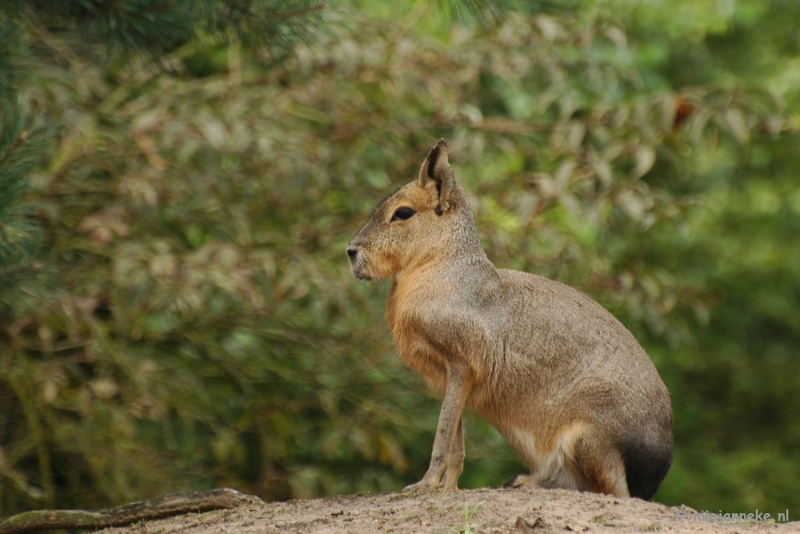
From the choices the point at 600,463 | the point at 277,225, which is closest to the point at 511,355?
the point at 600,463

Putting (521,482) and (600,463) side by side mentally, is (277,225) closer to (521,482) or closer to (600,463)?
(521,482)

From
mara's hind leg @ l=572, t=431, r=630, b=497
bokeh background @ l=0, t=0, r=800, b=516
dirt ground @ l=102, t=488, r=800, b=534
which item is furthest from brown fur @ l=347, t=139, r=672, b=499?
bokeh background @ l=0, t=0, r=800, b=516

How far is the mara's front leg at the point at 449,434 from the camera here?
374 centimetres

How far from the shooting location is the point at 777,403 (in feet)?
33.3

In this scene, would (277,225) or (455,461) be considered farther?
(277,225)

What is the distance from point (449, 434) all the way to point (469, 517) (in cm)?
61

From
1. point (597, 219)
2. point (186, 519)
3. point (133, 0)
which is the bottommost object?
point (186, 519)

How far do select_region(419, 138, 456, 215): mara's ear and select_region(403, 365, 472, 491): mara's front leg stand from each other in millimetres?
666

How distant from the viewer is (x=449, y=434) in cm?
375

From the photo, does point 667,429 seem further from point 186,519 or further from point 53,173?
point 53,173

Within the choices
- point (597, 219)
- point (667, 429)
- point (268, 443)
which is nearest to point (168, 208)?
point (268, 443)

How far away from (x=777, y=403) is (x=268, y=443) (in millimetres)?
6214

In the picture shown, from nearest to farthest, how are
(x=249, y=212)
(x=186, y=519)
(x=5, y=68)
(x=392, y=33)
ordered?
(x=5, y=68) → (x=186, y=519) → (x=249, y=212) → (x=392, y=33)

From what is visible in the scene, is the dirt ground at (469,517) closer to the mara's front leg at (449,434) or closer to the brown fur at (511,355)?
the mara's front leg at (449,434)
